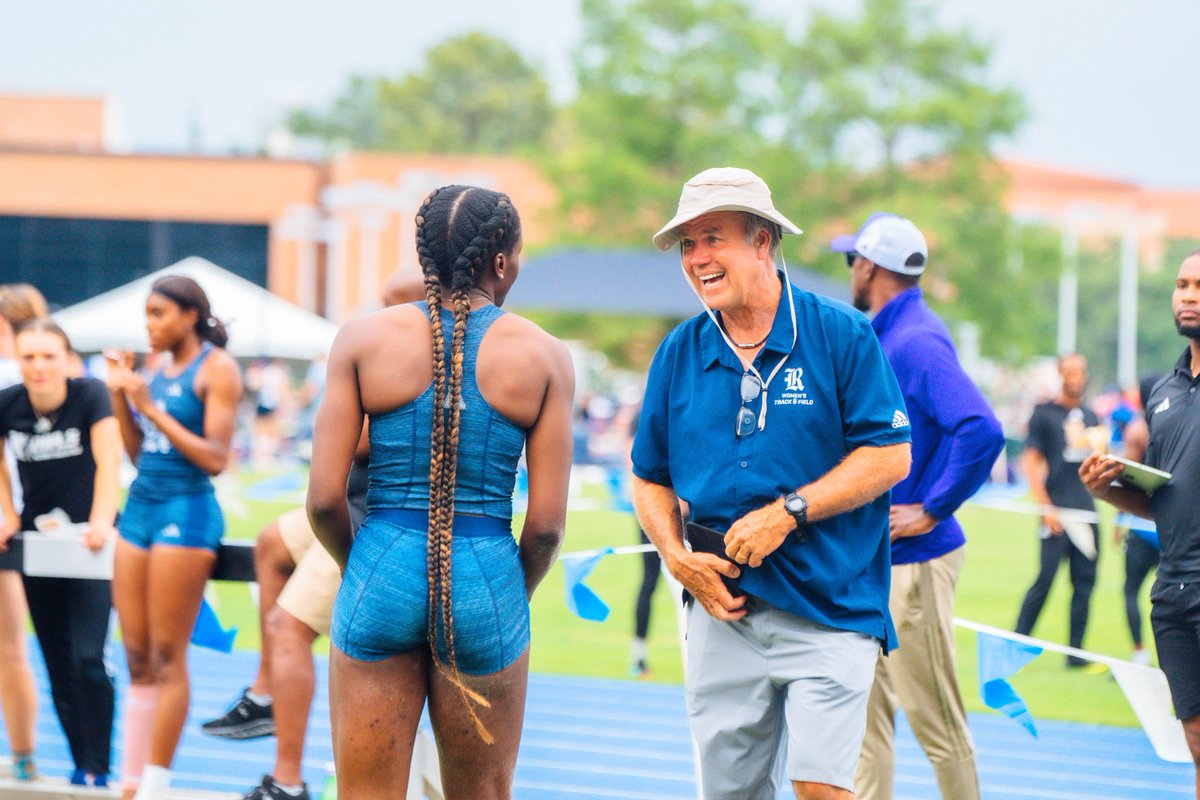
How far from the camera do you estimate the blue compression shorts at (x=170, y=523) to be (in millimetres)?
5293

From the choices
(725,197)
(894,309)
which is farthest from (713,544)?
(894,309)

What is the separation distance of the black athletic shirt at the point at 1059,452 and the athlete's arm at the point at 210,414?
6.74 meters

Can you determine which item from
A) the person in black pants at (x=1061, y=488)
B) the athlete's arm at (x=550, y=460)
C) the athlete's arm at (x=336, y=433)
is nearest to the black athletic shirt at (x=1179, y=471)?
the athlete's arm at (x=550, y=460)

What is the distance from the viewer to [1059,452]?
10461 mm

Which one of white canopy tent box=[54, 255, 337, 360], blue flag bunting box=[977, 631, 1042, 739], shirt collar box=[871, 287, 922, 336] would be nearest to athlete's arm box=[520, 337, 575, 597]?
shirt collar box=[871, 287, 922, 336]


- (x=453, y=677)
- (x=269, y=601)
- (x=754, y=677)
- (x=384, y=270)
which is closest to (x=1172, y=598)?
(x=754, y=677)

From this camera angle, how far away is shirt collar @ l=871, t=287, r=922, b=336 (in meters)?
4.83

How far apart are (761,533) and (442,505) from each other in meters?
0.83

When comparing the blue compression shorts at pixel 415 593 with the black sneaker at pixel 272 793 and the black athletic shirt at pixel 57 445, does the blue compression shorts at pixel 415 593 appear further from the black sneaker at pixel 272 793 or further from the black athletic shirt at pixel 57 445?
the black athletic shirt at pixel 57 445

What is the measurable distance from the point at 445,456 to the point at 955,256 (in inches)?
1474

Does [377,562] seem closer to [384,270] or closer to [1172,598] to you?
[1172,598]

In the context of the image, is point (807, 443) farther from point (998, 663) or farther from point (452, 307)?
point (998, 663)

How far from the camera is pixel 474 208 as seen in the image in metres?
3.52

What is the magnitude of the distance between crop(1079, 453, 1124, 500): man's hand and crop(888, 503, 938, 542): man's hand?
1.64ft
